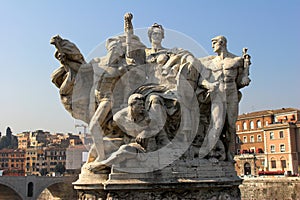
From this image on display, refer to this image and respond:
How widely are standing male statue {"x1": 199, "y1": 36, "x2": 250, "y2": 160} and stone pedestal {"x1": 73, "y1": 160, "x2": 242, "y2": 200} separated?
629mm

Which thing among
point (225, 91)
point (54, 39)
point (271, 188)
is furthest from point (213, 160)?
point (271, 188)

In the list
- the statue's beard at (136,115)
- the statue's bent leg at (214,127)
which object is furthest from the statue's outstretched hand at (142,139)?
the statue's bent leg at (214,127)

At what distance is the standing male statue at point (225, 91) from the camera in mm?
8133

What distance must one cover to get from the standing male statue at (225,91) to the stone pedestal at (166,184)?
24.8 inches

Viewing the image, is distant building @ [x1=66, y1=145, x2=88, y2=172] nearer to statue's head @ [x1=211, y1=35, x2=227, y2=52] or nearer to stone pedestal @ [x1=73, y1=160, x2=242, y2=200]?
stone pedestal @ [x1=73, y1=160, x2=242, y2=200]

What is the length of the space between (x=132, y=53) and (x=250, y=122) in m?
52.8

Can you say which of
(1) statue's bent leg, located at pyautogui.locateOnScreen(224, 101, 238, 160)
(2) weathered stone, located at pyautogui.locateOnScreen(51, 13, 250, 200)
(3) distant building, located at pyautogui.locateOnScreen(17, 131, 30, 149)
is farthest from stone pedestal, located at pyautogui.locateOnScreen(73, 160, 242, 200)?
(3) distant building, located at pyautogui.locateOnScreen(17, 131, 30, 149)

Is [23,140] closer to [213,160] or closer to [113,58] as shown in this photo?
[113,58]

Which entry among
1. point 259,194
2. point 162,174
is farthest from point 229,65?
point 259,194

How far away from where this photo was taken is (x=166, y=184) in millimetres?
7211

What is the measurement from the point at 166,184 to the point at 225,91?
2.35m

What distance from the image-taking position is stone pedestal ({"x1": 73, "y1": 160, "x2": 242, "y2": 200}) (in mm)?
7074

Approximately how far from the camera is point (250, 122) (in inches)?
2315

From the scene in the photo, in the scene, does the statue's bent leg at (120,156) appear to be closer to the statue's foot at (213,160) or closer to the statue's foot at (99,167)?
the statue's foot at (99,167)
